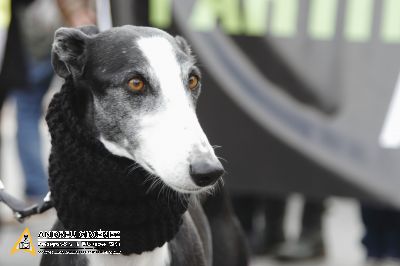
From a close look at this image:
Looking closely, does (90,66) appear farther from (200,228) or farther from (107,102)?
(200,228)

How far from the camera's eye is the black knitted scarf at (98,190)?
2.75 meters

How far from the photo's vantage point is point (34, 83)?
20.7 feet

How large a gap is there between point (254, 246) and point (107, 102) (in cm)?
337

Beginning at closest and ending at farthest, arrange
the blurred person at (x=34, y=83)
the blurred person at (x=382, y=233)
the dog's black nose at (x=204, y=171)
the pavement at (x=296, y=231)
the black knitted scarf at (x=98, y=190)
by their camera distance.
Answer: the dog's black nose at (x=204, y=171) < the black knitted scarf at (x=98, y=190) < the blurred person at (x=382, y=233) < the pavement at (x=296, y=231) < the blurred person at (x=34, y=83)

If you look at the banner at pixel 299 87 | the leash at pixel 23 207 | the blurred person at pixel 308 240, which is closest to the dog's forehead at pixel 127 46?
the leash at pixel 23 207

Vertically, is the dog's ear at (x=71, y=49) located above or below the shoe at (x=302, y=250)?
above

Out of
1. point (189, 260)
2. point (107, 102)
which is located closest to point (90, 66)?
point (107, 102)

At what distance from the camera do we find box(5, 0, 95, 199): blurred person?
5926 mm

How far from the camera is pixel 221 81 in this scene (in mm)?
5043

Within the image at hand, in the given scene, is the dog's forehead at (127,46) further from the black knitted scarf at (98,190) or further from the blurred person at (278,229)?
the blurred person at (278,229)

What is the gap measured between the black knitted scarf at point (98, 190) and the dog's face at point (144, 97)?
0.17ft

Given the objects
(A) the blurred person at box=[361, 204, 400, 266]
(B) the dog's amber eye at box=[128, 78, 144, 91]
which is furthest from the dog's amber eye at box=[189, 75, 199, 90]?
(A) the blurred person at box=[361, 204, 400, 266]

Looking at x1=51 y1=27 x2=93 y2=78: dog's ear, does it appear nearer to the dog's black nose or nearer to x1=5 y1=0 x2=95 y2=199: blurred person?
the dog's black nose

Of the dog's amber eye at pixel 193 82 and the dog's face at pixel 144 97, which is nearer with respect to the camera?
the dog's face at pixel 144 97
